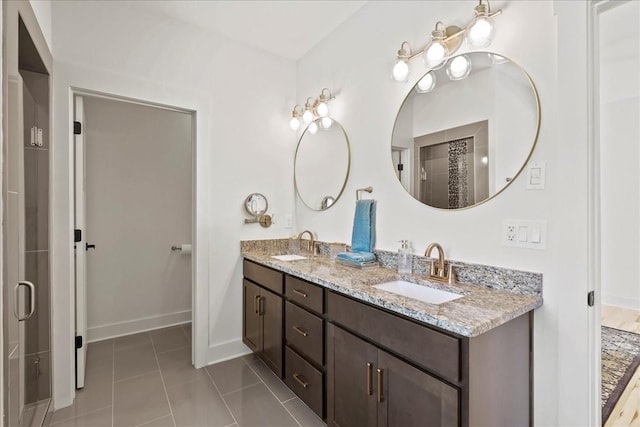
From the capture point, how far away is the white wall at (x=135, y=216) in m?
2.96

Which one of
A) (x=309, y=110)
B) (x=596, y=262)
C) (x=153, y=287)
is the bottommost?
(x=153, y=287)

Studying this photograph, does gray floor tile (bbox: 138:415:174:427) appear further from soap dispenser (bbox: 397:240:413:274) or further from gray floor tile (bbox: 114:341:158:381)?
soap dispenser (bbox: 397:240:413:274)

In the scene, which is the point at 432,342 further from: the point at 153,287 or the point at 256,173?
the point at 153,287

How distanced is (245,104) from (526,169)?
2201 mm

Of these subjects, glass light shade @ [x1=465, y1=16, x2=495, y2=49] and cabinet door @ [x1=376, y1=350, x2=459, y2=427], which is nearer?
cabinet door @ [x1=376, y1=350, x2=459, y2=427]

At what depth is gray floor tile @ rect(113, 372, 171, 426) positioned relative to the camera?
1.85 meters

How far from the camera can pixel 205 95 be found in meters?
2.50

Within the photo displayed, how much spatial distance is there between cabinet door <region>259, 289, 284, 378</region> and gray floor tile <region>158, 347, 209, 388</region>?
0.52 metres

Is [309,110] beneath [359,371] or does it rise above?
above

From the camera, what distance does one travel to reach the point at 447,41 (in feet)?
5.51

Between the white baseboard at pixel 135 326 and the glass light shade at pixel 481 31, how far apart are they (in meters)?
3.53

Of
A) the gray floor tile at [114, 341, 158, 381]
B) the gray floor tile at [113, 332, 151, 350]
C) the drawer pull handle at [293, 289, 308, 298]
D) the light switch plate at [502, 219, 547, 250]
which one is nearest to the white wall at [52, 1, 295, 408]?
the gray floor tile at [114, 341, 158, 381]

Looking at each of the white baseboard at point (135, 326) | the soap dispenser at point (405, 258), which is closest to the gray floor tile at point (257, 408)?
the soap dispenser at point (405, 258)

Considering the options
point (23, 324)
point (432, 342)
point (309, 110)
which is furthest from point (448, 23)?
point (23, 324)
